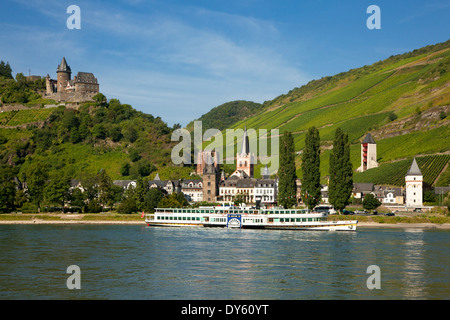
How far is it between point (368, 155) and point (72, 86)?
313 feet

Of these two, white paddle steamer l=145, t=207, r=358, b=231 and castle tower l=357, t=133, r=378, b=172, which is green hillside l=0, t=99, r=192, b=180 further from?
white paddle steamer l=145, t=207, r=358, b=231

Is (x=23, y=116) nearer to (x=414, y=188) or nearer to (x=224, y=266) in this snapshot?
(x=414, y=188)

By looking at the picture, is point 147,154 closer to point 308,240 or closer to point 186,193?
Result: point 186,193

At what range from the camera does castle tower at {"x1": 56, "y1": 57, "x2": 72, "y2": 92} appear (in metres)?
171

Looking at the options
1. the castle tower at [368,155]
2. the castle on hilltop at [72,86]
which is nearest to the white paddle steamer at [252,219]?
the castle tower at [368,155]

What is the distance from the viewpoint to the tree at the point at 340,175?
81125 millimetres

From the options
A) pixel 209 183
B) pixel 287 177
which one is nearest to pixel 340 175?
pixel 287 177

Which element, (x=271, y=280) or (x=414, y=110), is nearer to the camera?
(x=271, y=280)

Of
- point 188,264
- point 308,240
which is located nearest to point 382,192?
point 308,240

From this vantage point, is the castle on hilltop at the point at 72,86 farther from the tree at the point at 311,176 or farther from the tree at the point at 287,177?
the tree at the point at 311,176

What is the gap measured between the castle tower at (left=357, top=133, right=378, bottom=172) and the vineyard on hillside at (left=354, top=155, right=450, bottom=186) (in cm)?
1003

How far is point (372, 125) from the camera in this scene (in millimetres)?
163000

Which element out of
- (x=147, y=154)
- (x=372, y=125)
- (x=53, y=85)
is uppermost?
(x=53, y=85)
